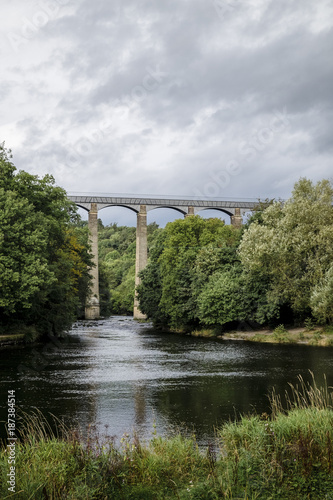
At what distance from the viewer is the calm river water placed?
12.0 meters

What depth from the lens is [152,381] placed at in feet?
56.7

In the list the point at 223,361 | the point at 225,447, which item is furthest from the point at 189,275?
the point at 225,447

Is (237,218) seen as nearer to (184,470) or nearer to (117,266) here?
(117,266)

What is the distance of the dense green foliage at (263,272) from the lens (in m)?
31.8

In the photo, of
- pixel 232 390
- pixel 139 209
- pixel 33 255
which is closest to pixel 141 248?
pixel 139 209

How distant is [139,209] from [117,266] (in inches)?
1654

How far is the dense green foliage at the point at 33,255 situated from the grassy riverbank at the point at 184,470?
799 inches

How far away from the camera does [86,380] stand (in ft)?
57.0

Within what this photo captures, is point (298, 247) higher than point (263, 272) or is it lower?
higher

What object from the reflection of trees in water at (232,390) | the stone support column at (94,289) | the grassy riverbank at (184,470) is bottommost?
the reflection of trees in water at (232,390)

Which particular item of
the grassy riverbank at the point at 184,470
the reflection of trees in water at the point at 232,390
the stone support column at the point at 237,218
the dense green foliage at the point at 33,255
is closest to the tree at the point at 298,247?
the reflection of trees in water at the point at 232,390

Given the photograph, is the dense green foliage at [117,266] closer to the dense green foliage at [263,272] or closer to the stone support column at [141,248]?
the stone support column at [141,248]

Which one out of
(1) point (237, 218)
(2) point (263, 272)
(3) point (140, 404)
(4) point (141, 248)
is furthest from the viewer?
(1) point (237, 218)

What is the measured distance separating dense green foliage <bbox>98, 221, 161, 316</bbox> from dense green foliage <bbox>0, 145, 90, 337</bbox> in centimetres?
3180
